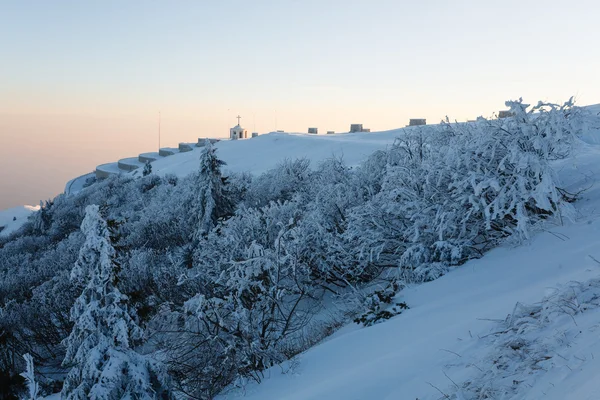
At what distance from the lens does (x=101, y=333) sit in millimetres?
7285

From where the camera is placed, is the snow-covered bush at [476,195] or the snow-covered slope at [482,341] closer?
the snow-covered slope at [482,341]

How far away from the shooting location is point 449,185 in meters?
9.45

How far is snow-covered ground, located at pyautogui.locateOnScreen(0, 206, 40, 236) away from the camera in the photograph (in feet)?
169

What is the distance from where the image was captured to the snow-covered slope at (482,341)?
4.20 m

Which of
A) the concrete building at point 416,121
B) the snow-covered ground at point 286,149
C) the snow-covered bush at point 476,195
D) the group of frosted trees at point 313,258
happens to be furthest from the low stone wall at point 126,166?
the snow-covered bush at point 476,195

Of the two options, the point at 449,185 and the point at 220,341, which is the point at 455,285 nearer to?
the point at 449,185

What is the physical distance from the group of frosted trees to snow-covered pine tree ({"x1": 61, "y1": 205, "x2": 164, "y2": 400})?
2 centimetres

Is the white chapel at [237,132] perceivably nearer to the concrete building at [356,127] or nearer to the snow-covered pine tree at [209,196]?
the concrete building at [356,127]

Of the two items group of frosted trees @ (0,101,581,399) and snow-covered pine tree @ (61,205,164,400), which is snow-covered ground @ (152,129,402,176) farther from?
Answer: snow-covered pine tree @ (61,205,164,400)

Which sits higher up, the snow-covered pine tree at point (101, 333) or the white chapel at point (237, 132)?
the white chapel at point (237, 132)

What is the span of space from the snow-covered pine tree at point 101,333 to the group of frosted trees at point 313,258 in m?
0.02

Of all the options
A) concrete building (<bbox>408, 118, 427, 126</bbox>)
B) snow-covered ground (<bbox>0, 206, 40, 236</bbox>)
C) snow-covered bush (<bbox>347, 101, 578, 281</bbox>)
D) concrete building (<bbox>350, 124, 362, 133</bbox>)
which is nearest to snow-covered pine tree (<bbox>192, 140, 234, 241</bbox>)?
snow-covered bush (<bbox>347, 101, 578, 281</bbox>)

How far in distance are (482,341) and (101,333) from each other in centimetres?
556

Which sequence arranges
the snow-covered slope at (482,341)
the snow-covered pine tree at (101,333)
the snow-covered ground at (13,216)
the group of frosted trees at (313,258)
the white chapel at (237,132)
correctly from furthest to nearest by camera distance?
the white chapel at (237,132), the snow-covered ground at (13,216), the group of frosted trees at (313,258), the snow-covered pine tree at (101,333), the snow-covered slope at (482,341)
